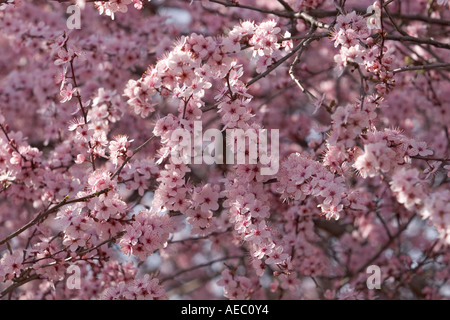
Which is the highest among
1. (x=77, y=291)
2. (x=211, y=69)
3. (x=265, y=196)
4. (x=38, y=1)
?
(x=38, y=1)

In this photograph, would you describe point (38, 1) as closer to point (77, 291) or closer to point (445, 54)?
point (77, 291)

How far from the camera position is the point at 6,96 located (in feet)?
19.3

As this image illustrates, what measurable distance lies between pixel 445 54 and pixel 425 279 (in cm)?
253

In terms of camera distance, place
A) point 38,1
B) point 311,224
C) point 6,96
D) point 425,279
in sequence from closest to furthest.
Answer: point 311,224 → point 6,96 → point 425,279 → point 38,1

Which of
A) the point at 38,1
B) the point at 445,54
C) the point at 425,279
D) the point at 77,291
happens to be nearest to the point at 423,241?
the point at 425,279

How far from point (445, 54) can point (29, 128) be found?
17.2 ft

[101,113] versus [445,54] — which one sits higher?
[445,54]

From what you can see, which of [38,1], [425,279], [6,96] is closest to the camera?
[6,96]

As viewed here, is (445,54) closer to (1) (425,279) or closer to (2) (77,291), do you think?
(1) (425,279)

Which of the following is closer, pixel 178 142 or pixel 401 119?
pixel 178 142

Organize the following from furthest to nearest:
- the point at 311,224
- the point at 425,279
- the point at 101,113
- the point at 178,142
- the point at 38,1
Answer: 1. the point at 38,1
2. the point at 425,279
3. the point at 311,224
4. the point at 101,113
5. the point at 178,142

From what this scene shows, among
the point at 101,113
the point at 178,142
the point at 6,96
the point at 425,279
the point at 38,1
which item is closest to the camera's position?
the point at 178,142

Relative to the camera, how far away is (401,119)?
678 cm
